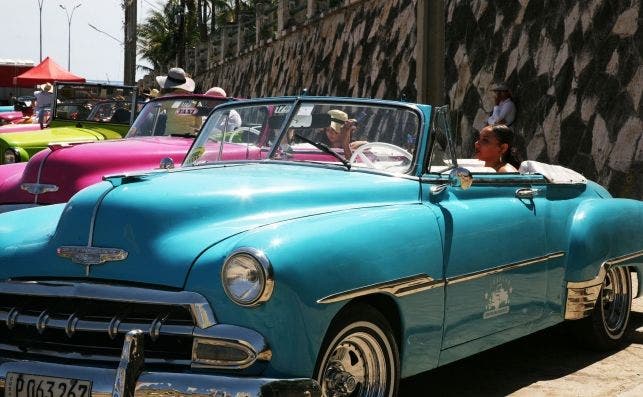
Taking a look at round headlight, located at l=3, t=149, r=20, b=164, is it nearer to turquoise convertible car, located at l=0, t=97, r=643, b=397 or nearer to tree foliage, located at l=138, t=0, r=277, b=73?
turquoise convertible car, located at l=0, t=97, r=643, b=397

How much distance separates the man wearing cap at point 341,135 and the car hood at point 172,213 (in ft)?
1.18

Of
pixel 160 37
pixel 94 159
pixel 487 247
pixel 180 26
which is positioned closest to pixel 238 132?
pixel 487 247

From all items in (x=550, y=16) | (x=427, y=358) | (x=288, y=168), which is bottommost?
(x=427, y=358)

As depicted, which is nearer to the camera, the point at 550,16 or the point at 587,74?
the point at 587,74

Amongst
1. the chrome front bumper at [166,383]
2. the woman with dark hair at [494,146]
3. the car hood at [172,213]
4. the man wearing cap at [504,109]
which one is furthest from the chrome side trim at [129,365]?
the man wearing cap at [504,109]

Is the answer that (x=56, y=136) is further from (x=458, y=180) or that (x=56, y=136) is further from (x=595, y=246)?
(x=458, y=180)

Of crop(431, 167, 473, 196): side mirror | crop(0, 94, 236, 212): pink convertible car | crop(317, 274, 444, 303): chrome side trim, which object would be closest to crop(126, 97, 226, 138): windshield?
crop(0, 94, 236, 212): pink convertible car

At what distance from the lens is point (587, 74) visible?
12672 mm

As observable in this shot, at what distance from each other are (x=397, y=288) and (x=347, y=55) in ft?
59.3

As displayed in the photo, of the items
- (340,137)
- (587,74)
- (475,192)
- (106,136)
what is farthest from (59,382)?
(587,74)

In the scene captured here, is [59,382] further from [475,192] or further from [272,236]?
[475,192]

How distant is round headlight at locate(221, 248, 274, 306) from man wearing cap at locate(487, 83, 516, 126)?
9.99m

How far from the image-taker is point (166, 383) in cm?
366

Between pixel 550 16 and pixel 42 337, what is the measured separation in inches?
426
